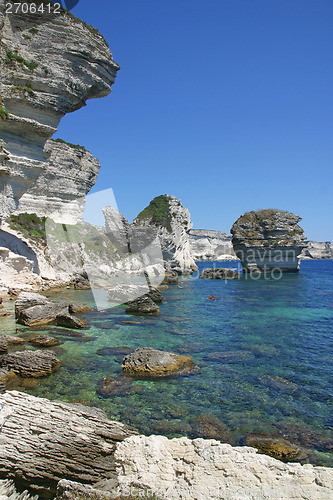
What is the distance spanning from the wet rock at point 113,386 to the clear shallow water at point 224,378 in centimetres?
17

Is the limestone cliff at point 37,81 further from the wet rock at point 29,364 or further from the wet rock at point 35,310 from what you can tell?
the wet rock at point 29,364

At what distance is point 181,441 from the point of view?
5867 mm

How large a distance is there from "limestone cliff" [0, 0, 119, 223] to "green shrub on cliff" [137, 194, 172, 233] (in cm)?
3729

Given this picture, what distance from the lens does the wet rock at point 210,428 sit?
770cm

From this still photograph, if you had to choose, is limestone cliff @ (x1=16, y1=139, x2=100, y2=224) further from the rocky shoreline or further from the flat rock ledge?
the rocky shoreline

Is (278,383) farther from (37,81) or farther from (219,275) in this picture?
(219,275)

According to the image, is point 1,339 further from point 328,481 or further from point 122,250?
point 122,250

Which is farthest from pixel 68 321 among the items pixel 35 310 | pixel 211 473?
pixel 211 473

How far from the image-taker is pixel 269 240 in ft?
227

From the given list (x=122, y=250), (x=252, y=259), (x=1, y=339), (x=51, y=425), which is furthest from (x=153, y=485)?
(x=252, y=259)

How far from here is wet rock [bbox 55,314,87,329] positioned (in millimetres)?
17766

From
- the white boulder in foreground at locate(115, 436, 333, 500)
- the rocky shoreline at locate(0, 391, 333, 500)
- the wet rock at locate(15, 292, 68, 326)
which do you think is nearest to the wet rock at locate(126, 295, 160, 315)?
the wet rock at locate(15, 292, 68, 326)

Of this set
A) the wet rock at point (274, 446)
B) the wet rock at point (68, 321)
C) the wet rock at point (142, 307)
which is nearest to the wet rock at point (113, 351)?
the wet rock at point (68, 321)

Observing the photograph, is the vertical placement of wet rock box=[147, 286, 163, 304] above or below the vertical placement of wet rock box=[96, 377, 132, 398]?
above
